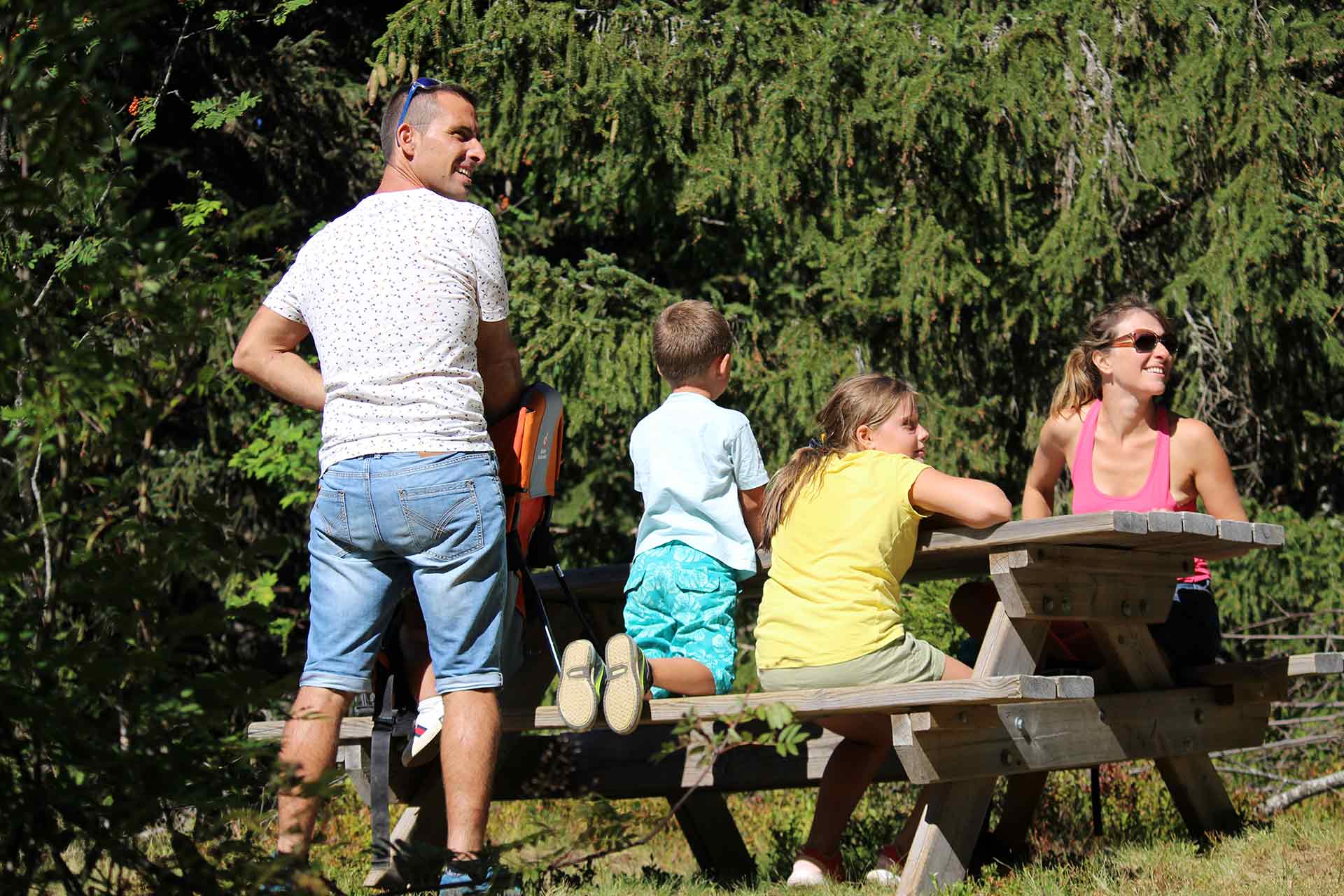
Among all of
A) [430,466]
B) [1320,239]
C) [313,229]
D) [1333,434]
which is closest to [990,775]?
[430,466]

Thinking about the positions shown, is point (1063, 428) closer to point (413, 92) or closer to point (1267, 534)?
point (1267, 534)

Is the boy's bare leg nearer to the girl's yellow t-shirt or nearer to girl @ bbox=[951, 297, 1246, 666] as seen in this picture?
the girl's yellow t-shirt

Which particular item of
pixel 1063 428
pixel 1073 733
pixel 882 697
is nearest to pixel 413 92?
pixel 882 697

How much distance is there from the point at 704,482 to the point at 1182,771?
1881 millimetres

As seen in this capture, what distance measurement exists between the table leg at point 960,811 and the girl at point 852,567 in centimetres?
18

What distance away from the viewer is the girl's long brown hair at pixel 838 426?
4.10 meters

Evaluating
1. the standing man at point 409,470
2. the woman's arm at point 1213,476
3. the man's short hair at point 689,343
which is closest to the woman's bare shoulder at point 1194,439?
the woman's arm at point 1213,476

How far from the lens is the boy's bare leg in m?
4.06

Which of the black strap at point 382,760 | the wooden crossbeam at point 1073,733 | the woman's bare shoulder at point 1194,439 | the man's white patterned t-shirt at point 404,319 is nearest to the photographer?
the man's white patterned t-shirt at point 404,319

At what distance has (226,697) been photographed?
1898 millimetres

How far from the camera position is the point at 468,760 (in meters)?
3.13

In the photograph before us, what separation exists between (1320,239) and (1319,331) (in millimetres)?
583

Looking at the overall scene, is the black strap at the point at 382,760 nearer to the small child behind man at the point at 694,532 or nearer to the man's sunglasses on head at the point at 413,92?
the small child behind man at the point at 694,532

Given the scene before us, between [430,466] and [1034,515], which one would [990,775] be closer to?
[1034,515]
